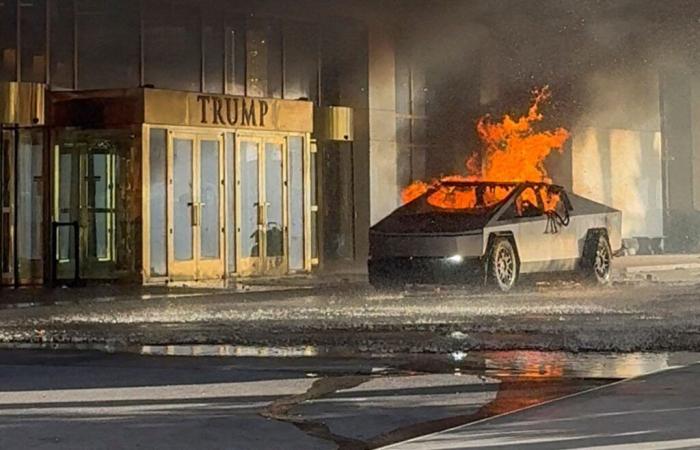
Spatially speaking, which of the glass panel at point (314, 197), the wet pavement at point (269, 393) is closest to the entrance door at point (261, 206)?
the glass panel at point (314, 197)

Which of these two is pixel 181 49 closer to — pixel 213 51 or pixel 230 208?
pixel 213 51

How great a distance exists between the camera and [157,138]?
2458 centimetres

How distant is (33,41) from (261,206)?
17.0 feet

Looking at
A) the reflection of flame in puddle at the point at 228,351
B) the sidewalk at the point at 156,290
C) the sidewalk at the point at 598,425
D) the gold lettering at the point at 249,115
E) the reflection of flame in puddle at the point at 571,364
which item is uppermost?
the gold lettering at the point at 249,115

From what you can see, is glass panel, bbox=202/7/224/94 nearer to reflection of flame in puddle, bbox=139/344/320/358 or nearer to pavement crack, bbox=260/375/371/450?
reflection of flame in puddle, bbox=139/344/320/358

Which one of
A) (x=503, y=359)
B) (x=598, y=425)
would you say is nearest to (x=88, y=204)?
(x=503, y=359)

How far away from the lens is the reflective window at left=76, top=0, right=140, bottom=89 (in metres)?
25.4

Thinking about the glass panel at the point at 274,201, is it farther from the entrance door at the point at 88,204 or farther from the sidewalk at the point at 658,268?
the sidewalk at the point at 658,268

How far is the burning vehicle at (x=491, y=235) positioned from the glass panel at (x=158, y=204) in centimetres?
561

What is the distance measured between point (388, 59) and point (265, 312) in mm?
14425

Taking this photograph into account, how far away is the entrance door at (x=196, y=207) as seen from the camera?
25000 mm

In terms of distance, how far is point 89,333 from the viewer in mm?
14109

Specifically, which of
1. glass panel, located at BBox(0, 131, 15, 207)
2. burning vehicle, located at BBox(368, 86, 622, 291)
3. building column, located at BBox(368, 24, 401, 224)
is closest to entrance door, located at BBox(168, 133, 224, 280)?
glass panel, located at BBox(0, 131, 15, 207)

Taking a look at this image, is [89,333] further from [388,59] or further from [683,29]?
[683,29]
